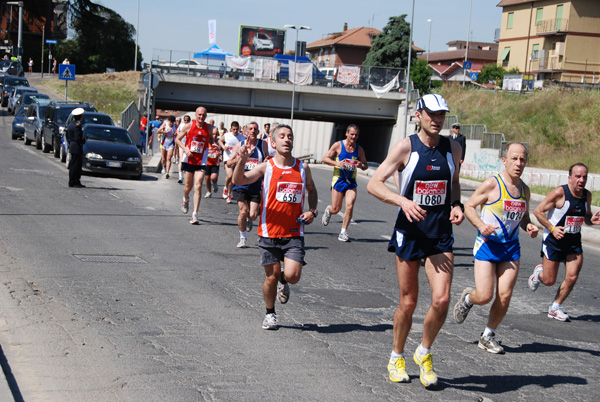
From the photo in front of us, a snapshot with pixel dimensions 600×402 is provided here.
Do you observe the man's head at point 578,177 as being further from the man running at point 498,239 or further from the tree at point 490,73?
the tree at point 490,73

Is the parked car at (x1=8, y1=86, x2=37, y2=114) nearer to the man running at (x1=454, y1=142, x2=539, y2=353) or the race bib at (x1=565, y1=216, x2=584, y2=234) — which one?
the race bib at (x1=565, y1=216, x2=584, y2=234)

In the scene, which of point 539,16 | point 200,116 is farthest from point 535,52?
point 200,116

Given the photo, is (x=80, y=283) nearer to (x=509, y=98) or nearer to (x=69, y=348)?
(x=69, y=348)

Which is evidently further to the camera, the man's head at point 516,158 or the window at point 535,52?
the window at point 535,52

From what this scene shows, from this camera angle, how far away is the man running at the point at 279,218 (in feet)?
23.1

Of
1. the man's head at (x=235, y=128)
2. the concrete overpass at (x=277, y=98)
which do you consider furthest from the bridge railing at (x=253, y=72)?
the man's head at (x=235, y=128)

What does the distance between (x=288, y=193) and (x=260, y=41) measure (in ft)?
252

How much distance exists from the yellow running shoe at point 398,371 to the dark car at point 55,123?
2335 cm

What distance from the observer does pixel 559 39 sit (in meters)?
68.9

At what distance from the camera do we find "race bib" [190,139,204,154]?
14.3 m

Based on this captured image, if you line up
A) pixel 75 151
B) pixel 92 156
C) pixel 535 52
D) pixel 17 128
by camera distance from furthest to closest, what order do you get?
pixel 535 52 < pixel 17 128 < pixel 92 156 < pixel 75 151

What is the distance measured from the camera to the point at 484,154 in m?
34.2

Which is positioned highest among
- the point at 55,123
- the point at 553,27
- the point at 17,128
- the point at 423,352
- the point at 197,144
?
the point at 553,27

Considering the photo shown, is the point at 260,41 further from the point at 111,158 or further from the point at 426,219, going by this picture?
the point at 426,219
